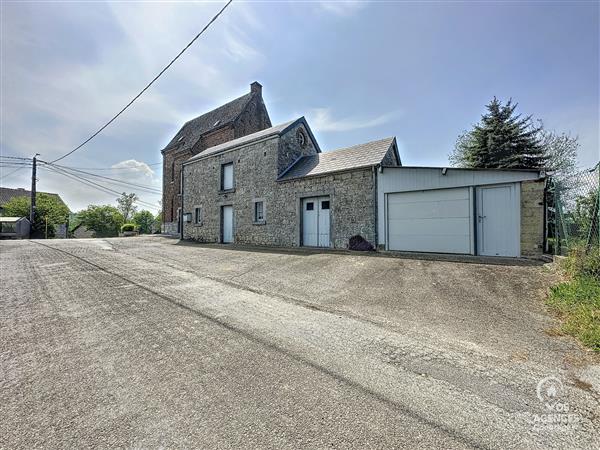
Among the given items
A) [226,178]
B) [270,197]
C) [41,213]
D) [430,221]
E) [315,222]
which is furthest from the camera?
[41,213]

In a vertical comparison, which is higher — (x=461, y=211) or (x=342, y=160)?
(x=342, y=160)

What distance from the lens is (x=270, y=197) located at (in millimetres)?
12984

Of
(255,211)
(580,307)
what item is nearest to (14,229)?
(255,211)

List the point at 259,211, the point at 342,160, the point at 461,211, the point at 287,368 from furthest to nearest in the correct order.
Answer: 1. the point at 259,211
2. the point at 342,160
3. the point at 461,211
4. the point at 287,368

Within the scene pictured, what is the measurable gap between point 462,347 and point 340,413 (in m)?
1.76

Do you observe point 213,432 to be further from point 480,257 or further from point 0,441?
point 480,257

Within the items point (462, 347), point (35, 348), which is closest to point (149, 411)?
point (35, 348)

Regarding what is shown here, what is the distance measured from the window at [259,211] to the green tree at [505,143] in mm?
14666

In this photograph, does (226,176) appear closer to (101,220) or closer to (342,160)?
(342,160)

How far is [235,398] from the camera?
1.97 metres

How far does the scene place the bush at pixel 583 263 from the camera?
457cm

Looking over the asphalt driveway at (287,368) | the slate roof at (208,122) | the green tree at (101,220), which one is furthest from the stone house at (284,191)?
the green tree at (101,220)

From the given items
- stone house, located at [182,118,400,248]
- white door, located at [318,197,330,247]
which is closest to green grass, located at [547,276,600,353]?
stone house, located at [182,118,400,248]
